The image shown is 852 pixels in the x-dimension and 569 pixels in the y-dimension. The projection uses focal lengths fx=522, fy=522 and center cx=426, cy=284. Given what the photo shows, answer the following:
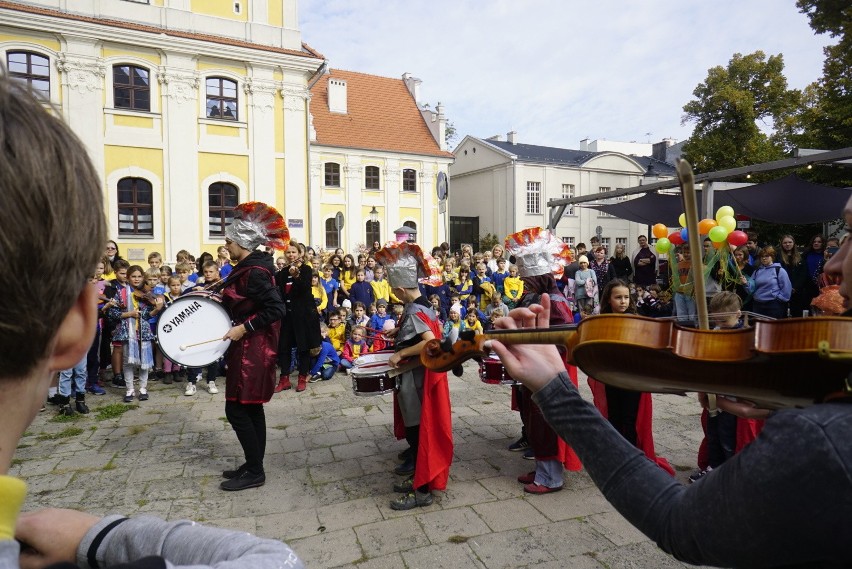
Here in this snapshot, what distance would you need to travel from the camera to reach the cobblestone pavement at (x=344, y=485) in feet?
10.5

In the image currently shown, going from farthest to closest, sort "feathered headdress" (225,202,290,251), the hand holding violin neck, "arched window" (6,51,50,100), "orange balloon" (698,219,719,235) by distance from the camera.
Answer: "arched window" (6,51,50,100) → "orange balloon" (698,219,719,235) → "feathered headdress" (225,202,290,251) → the hand holding violin neck

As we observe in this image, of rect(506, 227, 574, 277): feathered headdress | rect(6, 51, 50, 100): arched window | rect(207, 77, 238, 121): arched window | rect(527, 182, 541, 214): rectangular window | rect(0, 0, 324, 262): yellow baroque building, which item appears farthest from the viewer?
rect(527, 182, 541, 214): rectangular window

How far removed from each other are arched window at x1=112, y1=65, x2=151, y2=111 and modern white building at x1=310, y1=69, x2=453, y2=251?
890 cm

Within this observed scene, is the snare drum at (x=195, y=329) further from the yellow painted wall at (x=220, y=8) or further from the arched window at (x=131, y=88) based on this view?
the yellow painted wall at (x=220, y=8)

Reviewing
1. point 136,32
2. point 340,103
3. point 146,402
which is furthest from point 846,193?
point 340,103

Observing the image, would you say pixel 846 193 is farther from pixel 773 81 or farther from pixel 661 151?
pixel 661 151

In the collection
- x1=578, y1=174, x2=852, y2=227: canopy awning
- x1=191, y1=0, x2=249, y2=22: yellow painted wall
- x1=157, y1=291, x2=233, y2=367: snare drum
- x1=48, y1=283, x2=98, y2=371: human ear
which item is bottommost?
x1=157, y1=291, x2=233, y2=367: snare drum

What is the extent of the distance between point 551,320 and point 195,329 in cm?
307

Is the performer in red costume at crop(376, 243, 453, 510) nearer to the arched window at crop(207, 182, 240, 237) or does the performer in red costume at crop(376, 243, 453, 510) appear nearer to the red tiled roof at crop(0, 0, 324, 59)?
the arched window at crop(207, 182, 240, 237)

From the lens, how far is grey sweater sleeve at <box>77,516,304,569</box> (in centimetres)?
81

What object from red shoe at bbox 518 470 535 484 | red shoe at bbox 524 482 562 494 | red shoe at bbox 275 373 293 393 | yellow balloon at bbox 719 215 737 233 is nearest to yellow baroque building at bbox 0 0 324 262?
red shoe at bbox 275 373 293 393

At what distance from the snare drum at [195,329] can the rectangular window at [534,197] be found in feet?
93.6

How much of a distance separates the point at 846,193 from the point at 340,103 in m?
24.6

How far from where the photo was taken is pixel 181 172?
721 inches
